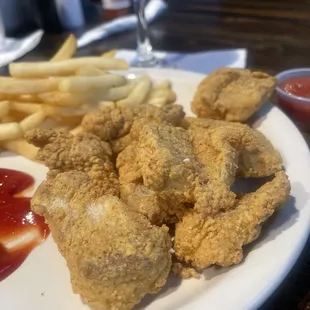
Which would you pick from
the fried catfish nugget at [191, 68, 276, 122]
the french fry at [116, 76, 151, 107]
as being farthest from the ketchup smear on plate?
the fried catfish nugget at [191, 68, 276, 122]

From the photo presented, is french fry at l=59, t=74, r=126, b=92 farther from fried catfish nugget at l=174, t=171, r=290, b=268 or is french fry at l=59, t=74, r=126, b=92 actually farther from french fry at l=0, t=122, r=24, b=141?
fried catfish nugget at l=174, t=171, r=290, b=268

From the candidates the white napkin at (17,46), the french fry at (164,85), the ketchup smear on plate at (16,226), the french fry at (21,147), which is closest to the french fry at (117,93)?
the french fry at (164,85)

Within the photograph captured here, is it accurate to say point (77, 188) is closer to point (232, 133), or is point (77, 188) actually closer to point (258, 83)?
point (232, 133)

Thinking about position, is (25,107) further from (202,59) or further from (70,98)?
(202,59)

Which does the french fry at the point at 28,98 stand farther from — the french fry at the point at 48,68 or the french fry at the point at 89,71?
the french fry at the point at 89,71

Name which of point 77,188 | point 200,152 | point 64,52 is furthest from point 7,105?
point 200,152

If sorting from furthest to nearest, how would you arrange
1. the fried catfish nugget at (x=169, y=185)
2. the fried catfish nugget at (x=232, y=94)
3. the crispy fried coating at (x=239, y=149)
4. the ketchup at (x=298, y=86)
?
the ketchup at (x=298, y=86)
the fried catfish nugget at (x=232, y=94)
the crispy fried coating at (x=239, y=149)
the fried catfish nugget at (x=169, y=185)
